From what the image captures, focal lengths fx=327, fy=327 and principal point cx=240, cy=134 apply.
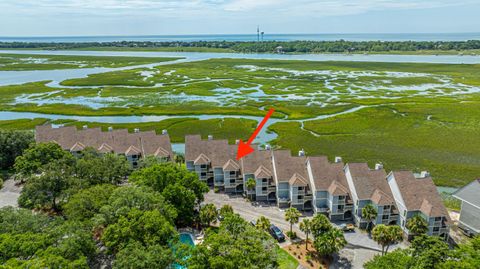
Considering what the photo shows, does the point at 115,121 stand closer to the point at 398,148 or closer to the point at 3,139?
the point at 3,139

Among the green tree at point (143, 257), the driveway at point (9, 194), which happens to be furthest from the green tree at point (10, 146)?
the green tree at point (143, 257)

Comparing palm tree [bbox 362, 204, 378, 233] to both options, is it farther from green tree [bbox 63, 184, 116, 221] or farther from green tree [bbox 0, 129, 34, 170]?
green tree [bbox 0, 129, 34, 170]

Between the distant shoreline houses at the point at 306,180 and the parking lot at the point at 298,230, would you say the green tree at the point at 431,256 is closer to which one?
the parking lot at the point at 298,230

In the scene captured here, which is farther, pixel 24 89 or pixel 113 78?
pixel 113 78

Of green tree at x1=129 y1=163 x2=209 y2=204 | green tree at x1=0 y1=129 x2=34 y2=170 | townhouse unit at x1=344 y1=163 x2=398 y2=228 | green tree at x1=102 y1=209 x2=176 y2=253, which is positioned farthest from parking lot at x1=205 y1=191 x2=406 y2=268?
green tree at x1=0 y1=129 x2=34 y2=170

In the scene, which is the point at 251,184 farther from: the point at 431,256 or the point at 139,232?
the point at 431,256

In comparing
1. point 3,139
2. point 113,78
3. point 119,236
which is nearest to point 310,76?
point 113,78

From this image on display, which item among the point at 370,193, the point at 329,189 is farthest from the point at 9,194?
the point at 370,193

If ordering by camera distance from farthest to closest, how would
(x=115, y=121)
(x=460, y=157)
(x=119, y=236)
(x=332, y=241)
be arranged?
(x=115, y=121), (x=460, y=157), (x=332, y=241), (x=119, y=236)
